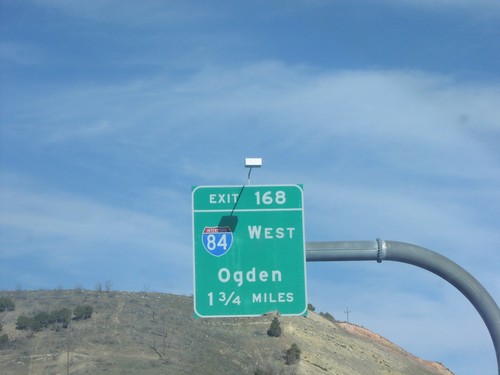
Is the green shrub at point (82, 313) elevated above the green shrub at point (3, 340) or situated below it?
above

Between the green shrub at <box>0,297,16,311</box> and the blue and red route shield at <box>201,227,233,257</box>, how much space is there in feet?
203

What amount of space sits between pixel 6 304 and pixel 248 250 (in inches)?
2469

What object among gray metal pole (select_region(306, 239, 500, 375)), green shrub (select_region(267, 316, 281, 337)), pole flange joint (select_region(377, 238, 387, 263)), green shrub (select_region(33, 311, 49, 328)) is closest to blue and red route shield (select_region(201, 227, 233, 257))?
gray metal pole (select_region(306, 239, 500, 375))

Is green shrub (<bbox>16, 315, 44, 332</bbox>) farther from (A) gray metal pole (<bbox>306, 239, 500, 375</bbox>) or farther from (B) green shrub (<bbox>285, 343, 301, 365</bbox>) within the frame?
(A) gray metal pole (<bbox>306, 239, 500, 375</bbox>)

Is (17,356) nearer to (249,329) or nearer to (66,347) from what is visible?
(66,347)

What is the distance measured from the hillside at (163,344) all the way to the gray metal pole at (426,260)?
157 feet

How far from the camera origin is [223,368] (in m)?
66.8

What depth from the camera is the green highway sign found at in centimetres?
1545

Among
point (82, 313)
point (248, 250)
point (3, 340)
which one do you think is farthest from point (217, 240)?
point (82, 313)

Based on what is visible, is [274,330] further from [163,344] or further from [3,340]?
[3,340]

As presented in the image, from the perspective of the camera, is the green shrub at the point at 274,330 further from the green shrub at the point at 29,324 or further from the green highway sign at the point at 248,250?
the green highway sign at the point at 248,250

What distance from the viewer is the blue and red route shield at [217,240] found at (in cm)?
1553

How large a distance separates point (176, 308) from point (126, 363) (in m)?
17.8

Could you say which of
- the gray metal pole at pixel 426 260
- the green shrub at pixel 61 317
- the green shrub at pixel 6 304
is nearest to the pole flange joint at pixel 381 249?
the gray metal pole at pixel 426 260
